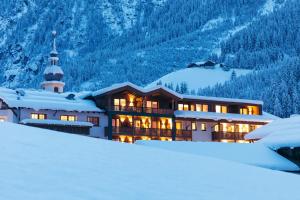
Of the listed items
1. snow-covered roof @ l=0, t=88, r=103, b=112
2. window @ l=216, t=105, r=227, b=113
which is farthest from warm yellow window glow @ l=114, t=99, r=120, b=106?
window @ l=216, t=105, r=227, b=113

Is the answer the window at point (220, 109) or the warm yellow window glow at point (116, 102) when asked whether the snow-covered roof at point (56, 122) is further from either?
the window at point (220, 109)

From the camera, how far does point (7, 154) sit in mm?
9328

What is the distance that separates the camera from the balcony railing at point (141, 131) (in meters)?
57.8

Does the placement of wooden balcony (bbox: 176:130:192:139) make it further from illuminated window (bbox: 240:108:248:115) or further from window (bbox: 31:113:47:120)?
window (bbox: 31:113:47:120)

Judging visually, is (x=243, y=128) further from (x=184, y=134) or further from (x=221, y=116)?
(x=184, y=134)

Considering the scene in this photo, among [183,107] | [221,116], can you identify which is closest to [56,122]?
[183,107]

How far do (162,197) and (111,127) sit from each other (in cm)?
4974

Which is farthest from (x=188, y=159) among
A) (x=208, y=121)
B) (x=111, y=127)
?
(x=208, y=121)

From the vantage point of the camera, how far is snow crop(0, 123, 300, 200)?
24.8 ft

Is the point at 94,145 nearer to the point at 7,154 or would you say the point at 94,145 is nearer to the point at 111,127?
the point at 7,154

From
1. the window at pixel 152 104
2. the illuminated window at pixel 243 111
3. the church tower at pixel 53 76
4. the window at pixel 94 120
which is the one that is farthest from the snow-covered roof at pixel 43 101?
the church tower at pixel 53 76

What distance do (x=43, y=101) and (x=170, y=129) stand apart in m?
15.2

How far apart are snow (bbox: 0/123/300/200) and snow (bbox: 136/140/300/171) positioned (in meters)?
27.1

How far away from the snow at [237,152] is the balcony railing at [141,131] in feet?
53.4
